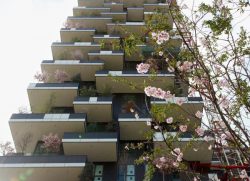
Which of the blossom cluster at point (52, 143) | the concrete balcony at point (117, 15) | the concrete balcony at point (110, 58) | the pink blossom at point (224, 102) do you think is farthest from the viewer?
the concrete balcony at point (117, 15)

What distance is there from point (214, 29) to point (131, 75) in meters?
19.4

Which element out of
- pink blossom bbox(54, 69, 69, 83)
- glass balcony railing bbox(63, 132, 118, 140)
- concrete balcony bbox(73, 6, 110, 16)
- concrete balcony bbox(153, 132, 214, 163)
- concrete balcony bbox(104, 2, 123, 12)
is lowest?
concrete balcony bbox(153, 132, 214, 163)

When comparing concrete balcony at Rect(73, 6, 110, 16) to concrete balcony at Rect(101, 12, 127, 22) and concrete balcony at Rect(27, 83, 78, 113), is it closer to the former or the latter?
concrete balcony at Rect(101, 12, 127, 22)

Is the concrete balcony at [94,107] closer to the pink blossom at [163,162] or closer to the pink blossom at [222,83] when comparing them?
the pink blossom at [163,162]

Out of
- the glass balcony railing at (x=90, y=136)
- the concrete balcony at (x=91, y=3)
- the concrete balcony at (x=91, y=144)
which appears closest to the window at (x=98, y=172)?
the concrete balcony at (x=91, y=144)

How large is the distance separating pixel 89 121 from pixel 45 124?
12.4 feet

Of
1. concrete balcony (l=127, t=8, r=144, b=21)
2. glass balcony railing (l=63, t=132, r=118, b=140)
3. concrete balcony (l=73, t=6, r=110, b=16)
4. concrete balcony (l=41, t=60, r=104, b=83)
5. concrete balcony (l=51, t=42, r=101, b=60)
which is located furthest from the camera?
concrete balcony (l=127, t=8, r=144, b=21)

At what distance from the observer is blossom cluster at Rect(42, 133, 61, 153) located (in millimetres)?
24000

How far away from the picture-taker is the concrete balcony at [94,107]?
26969 millimetres

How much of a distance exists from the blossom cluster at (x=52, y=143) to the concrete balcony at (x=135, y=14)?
25172 millimetres

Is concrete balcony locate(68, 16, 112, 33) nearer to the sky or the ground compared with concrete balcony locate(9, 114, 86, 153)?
nearer to the sky

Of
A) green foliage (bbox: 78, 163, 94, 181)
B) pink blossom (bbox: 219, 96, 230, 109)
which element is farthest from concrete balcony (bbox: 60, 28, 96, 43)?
pink blossom (bbox: 219, 96, 230, 109)

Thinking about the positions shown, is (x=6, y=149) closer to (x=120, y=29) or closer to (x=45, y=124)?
(x=45, y=124)

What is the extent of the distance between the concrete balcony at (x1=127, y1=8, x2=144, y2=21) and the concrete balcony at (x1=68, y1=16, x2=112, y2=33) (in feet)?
14.2
